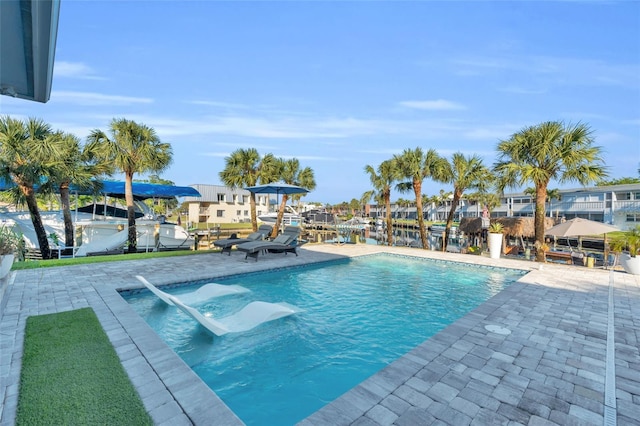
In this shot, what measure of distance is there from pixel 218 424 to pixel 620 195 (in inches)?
1573

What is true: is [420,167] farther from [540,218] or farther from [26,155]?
[26,155]

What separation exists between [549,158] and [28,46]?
14.2 metres

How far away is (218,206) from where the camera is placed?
40250mm

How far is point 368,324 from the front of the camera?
5.86 metres

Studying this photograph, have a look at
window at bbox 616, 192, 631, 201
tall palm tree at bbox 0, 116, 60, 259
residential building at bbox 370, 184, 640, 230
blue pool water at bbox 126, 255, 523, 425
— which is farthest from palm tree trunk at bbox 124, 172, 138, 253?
window at bbox 616, 192, 631, 201

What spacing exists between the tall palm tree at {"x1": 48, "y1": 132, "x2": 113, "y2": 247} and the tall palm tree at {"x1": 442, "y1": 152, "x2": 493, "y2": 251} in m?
17.0

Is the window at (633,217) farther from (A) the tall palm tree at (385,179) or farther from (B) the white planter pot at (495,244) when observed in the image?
(B) the white planter pot at (495,244)

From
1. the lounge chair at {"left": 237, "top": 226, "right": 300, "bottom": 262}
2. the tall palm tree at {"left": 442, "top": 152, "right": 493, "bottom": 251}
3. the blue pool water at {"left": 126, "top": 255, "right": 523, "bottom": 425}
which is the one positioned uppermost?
the tall palm tree at {"left": 442, "top": 152, "right": 493, "bottom": 251}

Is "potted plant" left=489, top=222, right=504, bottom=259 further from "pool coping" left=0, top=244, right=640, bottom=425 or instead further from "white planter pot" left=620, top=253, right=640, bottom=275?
"pool coping" left=0, top=244, right=640, bottom=425

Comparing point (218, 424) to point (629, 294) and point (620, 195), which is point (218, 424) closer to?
point (629, 294)

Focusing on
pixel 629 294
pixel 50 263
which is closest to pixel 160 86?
pixel 50 263

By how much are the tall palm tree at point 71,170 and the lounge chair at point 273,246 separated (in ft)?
23.2

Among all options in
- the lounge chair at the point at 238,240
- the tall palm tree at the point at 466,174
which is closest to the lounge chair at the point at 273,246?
the lounge chair at the point at 238,240

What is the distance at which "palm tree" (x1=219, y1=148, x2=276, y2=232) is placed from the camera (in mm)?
18812
